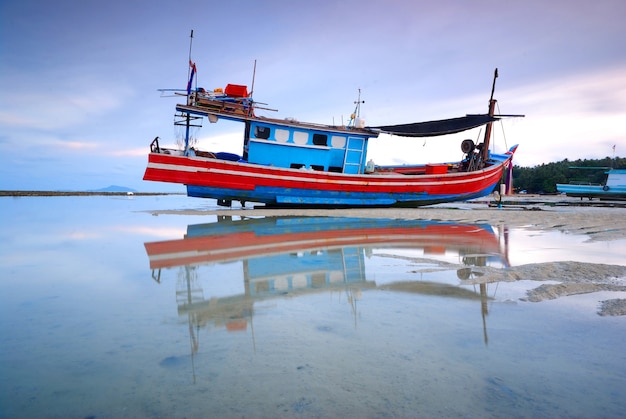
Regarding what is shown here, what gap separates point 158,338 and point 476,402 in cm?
208

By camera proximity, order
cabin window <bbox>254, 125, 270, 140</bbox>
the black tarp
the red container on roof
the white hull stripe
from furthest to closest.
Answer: the black tarp
cabin window <bbox>254, 125, 270, 140</bbox>
the red container on roof
the white hull stripe

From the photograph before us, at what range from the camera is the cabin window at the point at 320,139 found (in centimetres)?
1948

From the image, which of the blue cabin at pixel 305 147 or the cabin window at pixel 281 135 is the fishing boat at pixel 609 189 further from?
the cabin window at pixel 281 135

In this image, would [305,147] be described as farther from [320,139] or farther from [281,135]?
[281,135]

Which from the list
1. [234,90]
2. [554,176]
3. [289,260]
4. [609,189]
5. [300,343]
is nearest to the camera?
[300,343]

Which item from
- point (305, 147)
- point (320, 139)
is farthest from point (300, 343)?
point (320, 139)

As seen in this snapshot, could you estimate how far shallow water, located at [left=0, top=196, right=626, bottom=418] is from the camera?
1894 mm

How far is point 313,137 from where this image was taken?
1942 cm

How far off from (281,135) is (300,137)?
1004 mm

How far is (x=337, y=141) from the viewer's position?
19.8 metres

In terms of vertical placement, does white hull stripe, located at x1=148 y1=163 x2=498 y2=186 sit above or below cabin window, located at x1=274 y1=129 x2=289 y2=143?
below

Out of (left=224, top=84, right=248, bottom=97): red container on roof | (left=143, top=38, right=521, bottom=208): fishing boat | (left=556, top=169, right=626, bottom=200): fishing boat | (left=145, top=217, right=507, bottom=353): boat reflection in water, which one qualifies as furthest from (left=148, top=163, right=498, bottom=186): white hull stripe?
(left=556, top=169, right=626, bottom=200): fishing boat

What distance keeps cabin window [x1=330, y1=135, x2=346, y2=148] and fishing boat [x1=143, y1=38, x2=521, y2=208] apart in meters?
0.05

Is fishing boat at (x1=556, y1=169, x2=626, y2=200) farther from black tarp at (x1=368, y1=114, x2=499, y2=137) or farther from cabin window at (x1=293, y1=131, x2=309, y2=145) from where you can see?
cabin window at (x1=293, y1=131, x2=309, y2=145)
